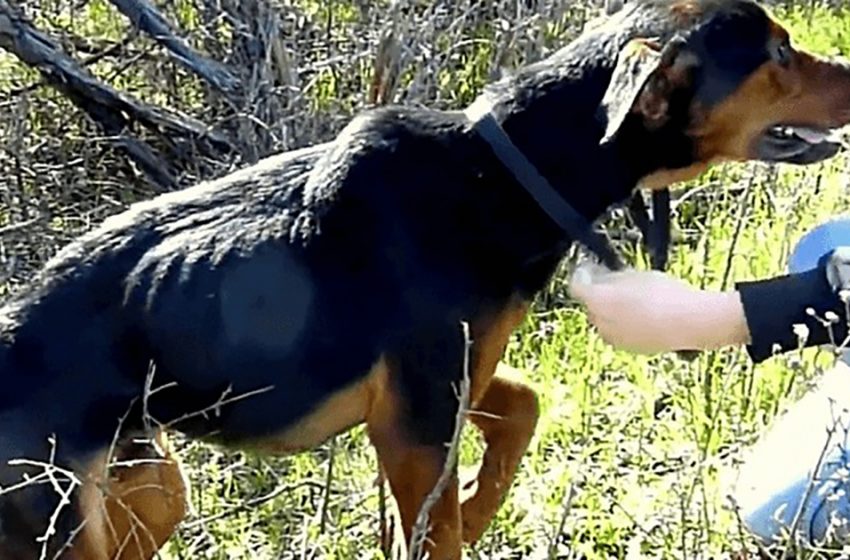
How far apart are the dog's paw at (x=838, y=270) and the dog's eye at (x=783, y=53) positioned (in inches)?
28.0

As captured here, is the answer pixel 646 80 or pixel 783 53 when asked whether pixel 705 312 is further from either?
pixel 783 53

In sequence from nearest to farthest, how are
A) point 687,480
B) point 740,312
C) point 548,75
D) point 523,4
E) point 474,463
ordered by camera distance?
point 740,312 → point 548,75 → point 687,480 → point 474,463 → point 523,4

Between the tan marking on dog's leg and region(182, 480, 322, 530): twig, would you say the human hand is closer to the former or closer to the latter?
the tan marking on dog's leg

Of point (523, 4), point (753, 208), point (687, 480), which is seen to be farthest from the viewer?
point (523, 4)

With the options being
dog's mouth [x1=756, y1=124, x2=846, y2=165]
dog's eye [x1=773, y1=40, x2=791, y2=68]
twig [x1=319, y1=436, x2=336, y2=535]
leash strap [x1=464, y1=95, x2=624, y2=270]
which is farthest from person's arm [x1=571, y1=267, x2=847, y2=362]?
twig [x1=319, y1=436, x2=336, y2=535]

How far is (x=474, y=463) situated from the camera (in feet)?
15.4

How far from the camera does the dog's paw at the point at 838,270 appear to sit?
3.54 metres

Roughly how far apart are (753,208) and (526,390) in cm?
197

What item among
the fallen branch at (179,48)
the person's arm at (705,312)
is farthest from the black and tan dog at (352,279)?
the fallen branch at (179,48)

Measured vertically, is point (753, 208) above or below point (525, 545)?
above

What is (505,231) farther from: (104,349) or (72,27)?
(72,27)

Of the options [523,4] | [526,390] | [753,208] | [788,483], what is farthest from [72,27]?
[788,483]

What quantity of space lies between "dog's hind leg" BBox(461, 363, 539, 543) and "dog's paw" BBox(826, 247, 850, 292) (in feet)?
3.39

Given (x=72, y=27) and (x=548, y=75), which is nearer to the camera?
(x=548, y=75)
